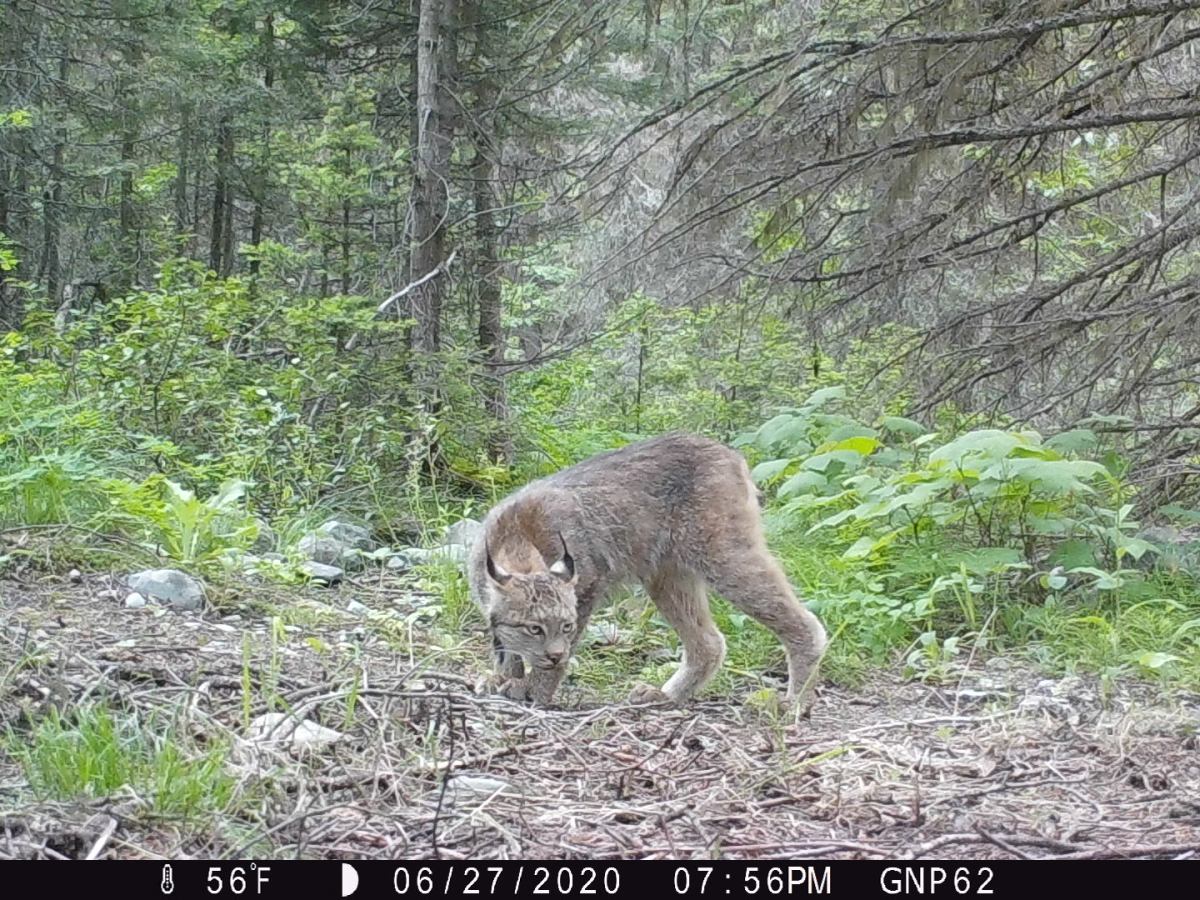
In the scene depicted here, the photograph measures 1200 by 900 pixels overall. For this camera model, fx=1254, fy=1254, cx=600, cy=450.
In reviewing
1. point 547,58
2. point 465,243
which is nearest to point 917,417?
point 547,58

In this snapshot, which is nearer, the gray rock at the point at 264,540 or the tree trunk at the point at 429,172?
the gray rock at the point at 264,540

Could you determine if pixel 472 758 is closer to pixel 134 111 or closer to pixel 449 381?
pixel 449 381

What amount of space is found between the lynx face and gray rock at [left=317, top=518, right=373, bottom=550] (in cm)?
239

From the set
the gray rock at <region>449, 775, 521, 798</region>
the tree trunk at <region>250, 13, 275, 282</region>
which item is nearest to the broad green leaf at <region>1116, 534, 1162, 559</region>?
the gray rock at <region>449, 775, 521, 798</region>

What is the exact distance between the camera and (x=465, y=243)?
419 inches

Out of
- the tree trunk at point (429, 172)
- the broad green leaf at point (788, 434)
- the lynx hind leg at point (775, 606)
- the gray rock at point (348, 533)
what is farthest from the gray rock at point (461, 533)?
the tree trunk at point (429, 172)

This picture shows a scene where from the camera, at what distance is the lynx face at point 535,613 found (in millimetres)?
5102

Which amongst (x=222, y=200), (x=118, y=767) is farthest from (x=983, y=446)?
(x=222, y=200)

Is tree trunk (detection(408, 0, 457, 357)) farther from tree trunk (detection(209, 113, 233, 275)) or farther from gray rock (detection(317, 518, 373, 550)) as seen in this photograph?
tree trunk (detection(209, 113, 233, 275))

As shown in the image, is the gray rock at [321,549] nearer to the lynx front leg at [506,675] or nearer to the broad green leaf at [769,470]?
the lynx front leg at [506,675]
